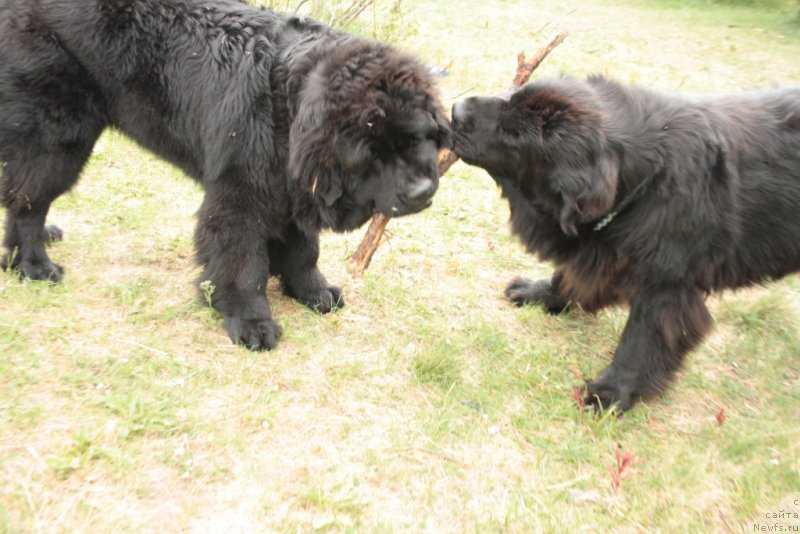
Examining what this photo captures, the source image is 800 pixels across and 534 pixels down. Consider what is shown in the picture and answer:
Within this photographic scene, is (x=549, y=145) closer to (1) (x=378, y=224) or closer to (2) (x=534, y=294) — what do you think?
(1) (x=378, y=224)

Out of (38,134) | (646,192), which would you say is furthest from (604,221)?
(38,134)

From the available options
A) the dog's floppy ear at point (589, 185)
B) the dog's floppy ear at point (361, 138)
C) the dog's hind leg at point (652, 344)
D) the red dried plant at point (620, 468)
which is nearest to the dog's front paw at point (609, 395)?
the dog's hind leg at point (652, 344)

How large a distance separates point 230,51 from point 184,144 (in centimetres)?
55

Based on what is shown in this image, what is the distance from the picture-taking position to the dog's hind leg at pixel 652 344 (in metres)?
2.79

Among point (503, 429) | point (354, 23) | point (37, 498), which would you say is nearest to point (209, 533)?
point (37, 498)

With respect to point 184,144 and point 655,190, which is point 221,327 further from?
point 655,190

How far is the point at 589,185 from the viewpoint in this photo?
8.29 feet

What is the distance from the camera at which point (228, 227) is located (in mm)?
2936

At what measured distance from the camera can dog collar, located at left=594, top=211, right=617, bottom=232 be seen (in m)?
2.73

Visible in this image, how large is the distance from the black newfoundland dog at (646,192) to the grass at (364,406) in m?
0.45

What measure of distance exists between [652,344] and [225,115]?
7.58 feet

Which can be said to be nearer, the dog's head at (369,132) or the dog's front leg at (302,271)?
the dog's head at (369,132)

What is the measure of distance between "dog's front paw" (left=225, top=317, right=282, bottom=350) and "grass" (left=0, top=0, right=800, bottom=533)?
7 cm

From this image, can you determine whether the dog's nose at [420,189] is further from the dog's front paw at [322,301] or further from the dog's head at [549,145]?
the dog's front paw at [322,301]
